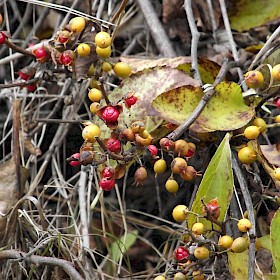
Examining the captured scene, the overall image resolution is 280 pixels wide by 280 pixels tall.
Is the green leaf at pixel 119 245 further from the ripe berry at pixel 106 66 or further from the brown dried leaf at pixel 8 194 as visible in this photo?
the ripe berry at pixel 106 66

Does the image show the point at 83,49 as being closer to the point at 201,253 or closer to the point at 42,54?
the point at 42,54

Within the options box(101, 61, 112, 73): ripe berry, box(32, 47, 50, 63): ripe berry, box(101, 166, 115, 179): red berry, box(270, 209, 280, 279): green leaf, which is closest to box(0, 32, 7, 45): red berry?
box(32, 47, 50, 63): ripe berry

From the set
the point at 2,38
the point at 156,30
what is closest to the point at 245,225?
the point at 2,38

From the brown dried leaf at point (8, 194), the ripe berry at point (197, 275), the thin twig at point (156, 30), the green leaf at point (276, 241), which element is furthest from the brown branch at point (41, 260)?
the thin twig at point (156, 30)

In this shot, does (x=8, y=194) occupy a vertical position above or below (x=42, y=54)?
below

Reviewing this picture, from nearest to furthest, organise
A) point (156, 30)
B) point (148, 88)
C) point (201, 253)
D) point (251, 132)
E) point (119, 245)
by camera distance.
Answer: point (201, 253), point (251, 132), point (148, 88), point (119, 245), point (156, 30)

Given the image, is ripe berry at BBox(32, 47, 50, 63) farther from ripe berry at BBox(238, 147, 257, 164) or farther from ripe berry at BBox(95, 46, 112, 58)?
ripe berry at BBox(238, 147, 257, 164)

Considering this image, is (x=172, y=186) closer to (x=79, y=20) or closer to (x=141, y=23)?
(x=79, y=20)

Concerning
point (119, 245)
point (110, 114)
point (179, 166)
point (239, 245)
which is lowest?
point (119, 245)

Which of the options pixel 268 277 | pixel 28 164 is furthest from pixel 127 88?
pixel 268 277

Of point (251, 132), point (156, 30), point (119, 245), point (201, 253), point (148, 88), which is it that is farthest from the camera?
point (156, 30)
